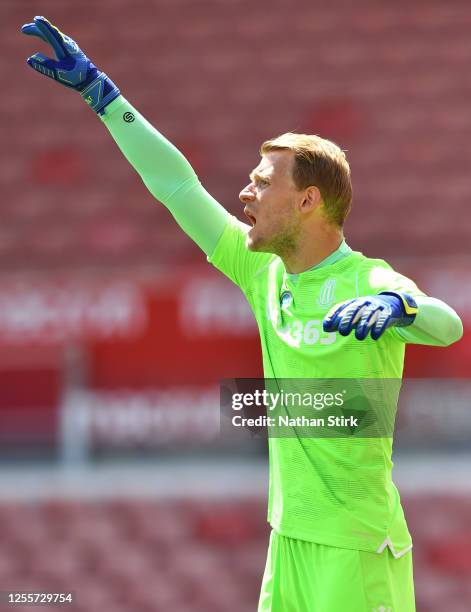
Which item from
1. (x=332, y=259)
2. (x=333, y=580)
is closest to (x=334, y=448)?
(x=333, y=580)

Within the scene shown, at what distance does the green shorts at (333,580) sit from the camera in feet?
6.86

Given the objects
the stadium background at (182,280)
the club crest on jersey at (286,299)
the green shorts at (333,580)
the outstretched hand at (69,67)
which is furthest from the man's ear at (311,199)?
the stadium background at (182,280)

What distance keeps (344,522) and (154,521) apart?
9.54 ft

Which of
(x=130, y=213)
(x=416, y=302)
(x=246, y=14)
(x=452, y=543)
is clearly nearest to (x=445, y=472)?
(x=452, y=543)

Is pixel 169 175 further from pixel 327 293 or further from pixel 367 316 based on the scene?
pixel 367 316

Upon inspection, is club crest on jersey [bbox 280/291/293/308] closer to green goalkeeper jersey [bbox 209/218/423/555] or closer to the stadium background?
green goalkeeper jersey [bbox 209/218/423/555]

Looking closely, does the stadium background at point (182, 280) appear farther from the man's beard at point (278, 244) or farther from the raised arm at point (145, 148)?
the man's beard at point (278, 244)

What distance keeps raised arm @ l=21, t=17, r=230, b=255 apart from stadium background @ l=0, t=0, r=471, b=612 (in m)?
2.27

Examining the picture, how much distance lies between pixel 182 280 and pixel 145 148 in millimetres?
2278

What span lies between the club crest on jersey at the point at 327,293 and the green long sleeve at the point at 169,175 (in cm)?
29

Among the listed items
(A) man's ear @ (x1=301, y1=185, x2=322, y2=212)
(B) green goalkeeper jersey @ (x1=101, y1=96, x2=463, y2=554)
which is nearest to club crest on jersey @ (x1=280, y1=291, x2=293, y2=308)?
(B) green goalkeeper jersey @ (x1=101, y1=96, x2=463, y2=554)

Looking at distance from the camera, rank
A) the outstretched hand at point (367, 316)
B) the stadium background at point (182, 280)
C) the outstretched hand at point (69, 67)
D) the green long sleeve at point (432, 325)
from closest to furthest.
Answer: the outstretched hand at point (367, 316) < the green long sleeve at point (432, 325) < the outstretched hand at point (69, 67) < the stadium background at point (182, 280)

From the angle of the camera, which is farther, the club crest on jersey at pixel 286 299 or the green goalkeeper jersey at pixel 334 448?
Answer: the club crest on jersey at pixel 286 299

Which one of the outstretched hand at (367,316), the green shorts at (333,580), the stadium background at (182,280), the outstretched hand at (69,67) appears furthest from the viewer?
the stadium background at (182,280)
